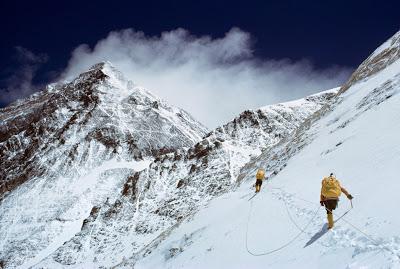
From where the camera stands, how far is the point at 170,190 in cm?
11094

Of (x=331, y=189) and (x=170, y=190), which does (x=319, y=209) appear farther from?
(x=170, y=190)

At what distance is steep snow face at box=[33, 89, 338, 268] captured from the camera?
305 ft

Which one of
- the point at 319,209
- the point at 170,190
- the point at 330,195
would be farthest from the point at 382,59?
the point at 170,190

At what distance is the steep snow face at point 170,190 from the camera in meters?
92.9

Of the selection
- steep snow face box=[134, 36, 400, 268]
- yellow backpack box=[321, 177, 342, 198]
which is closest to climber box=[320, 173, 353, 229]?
yellow backpack box=[321, 177, 342, 198]

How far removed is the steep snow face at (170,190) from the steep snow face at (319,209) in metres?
A: 47.6

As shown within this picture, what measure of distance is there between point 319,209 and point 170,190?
299 feet

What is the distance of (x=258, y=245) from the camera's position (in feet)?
69.7

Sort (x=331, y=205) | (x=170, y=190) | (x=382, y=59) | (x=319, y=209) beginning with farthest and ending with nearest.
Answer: (x=170, y=190) < (x=382, y=59) < (x=319, y=209) < (x=331, y=205)

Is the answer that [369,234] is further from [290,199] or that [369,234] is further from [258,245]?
[290,199]

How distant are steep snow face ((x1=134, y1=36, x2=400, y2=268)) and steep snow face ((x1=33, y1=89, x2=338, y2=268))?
156ft

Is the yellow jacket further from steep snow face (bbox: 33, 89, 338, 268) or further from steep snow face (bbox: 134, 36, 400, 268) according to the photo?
steep snow face (bbox: 33, 89, 338, 268)

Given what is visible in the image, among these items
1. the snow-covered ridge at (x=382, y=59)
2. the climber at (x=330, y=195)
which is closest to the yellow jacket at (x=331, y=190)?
the climber at (x=330, y=195)

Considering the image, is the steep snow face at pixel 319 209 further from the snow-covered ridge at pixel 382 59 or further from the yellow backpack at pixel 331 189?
the snow-covered ridge at pixel 382 59
